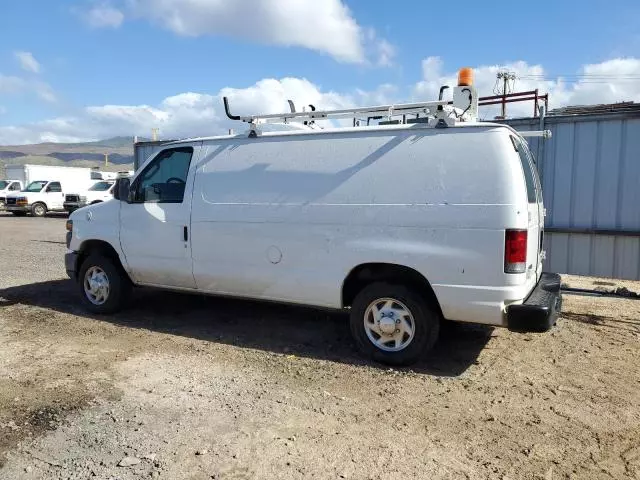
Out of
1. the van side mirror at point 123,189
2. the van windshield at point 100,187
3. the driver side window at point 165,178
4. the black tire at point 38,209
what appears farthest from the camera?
the black tire at point 38,209

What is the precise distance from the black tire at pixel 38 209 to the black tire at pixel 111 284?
22708mm

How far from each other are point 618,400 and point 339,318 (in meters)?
3.14

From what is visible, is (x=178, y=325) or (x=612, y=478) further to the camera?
(x=178, y=325)

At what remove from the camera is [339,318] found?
256 inches

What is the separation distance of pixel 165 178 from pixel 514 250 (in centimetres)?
387

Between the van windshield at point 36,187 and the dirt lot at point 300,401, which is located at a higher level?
the van windshield at point 36,187

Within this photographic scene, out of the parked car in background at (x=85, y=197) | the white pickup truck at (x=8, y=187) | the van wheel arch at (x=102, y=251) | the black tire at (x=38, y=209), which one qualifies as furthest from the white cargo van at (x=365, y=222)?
Result: the white pickup truck at (x=8, y=187)

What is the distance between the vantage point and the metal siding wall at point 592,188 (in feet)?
26.9

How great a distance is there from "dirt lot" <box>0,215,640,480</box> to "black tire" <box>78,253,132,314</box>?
0.62ft

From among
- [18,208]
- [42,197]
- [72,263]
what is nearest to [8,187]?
[18,208]

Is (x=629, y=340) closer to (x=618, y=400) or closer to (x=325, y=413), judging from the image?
(x=618, y=400)

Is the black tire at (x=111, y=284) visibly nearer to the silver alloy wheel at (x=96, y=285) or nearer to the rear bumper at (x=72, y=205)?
the silver alloy wheel at (x=96, y=285)

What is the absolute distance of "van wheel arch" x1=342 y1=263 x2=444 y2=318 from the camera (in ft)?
15.9

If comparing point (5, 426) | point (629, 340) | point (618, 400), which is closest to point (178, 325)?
point (5, 426)
